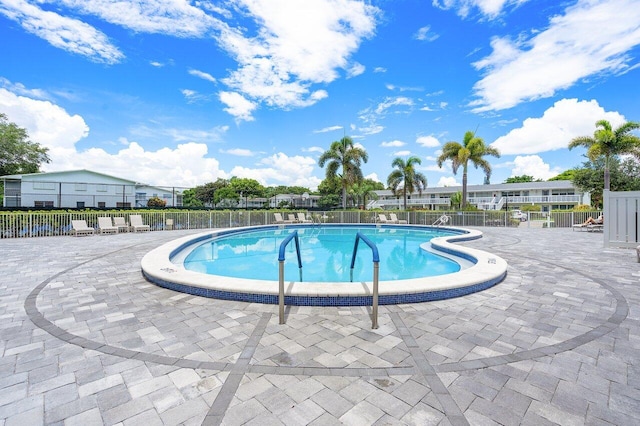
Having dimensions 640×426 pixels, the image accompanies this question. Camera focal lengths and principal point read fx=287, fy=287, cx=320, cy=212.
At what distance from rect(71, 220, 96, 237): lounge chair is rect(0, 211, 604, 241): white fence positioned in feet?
2.40

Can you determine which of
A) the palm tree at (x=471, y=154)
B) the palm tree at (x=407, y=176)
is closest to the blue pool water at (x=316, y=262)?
the palm tree at (x=471, y=154)

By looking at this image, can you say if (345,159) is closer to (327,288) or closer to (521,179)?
(327,288)

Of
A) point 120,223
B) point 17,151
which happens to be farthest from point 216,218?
point 17,151

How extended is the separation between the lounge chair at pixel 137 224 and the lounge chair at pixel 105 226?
36.2 inches

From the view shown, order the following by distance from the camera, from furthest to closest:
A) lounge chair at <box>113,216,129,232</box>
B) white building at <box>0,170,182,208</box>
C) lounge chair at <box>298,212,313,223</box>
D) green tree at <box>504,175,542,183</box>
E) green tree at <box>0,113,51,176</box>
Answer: green tree at <box>504,175,542,183</box> < green tree at <box>0,113,51,176</box> < white building at <box>0,170,182,208</box> < lounge chair at <box>298,212,313,223</box> < lounge chair at <box>113,216,129,232</box>

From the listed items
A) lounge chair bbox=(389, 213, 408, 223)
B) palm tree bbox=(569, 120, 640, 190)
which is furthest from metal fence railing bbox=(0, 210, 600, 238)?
palm tree bbox=(569, 120, 640, 190)

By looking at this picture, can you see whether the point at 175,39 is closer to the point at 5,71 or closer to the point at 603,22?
the point at 5,71

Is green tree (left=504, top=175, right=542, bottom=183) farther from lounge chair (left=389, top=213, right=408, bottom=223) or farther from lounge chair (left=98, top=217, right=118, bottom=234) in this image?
lounge chair (left=98, top=217, right=118, bottom=234)

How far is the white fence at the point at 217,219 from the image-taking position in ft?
40.7

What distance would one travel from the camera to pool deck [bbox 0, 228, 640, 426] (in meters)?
1.91

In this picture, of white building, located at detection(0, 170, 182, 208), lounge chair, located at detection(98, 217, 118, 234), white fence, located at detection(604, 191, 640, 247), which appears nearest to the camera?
white fence, located at detection(604, 191, 640, 247)

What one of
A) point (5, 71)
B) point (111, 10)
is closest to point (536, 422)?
point (111, 10)

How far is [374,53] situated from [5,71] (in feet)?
75.5

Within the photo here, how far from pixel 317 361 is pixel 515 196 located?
49.6 metres
